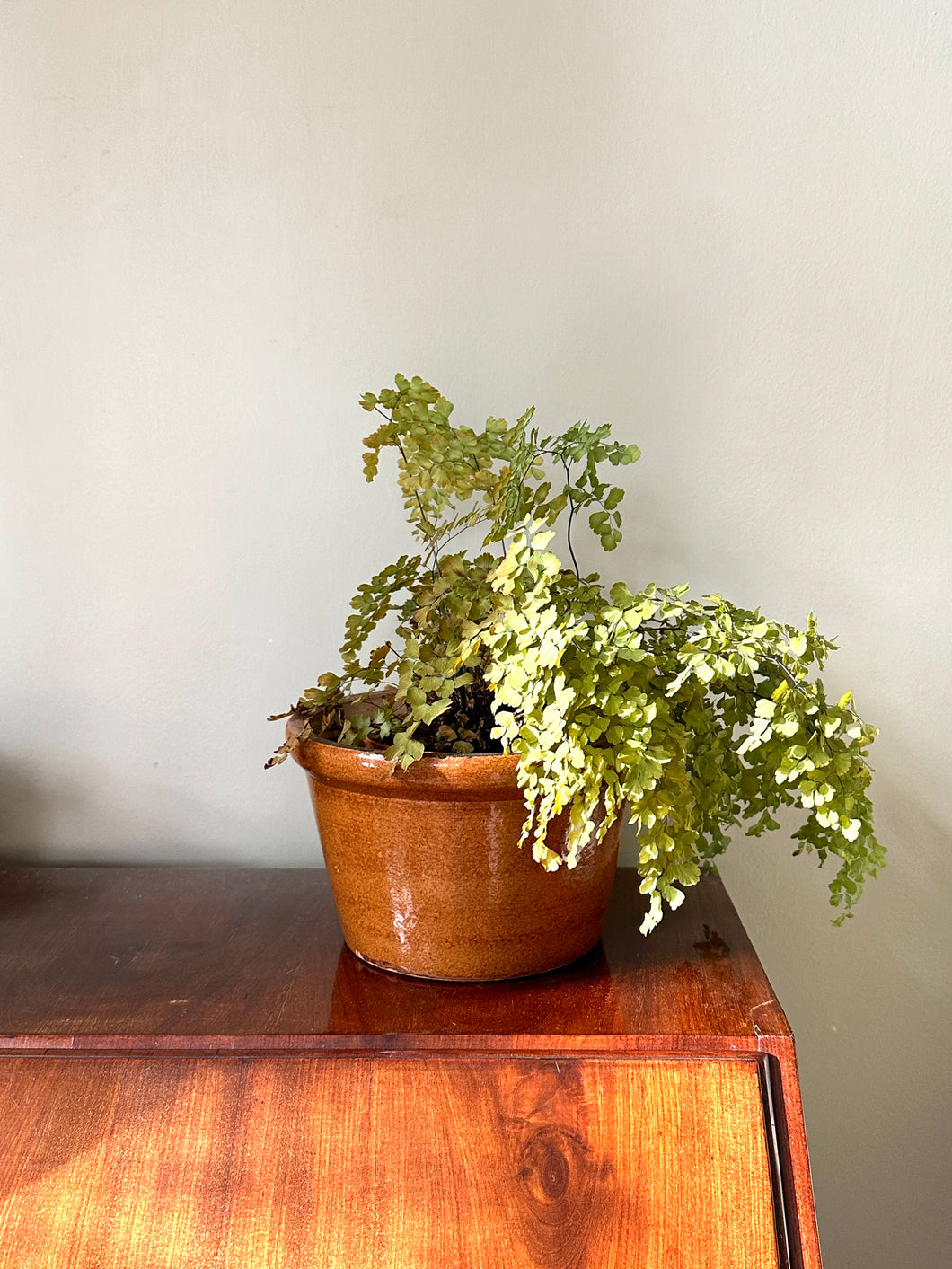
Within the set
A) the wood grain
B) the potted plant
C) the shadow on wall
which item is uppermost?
the potted plant

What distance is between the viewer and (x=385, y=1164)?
66 centimetres

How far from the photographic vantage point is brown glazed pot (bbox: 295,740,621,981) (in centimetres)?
73

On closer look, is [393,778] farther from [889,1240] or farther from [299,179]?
[889,1240]

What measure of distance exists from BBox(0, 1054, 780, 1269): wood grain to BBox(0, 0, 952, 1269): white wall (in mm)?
445

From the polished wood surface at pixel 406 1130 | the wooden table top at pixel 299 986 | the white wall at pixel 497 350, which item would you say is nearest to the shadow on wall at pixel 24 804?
the white wall at pixel 497 350

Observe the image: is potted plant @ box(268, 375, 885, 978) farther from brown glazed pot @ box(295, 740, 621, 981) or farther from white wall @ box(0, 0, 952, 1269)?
white wall @ box(0, 0, 952, 1269)

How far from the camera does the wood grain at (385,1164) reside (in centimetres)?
64

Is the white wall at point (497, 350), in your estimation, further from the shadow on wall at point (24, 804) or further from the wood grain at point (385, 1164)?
the wood grain at point (385, 1164)

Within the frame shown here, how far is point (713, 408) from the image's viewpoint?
3.45 feet

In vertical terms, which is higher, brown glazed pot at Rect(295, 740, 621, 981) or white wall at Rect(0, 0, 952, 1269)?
white wall at Rect(0, 0, 952, 1269)

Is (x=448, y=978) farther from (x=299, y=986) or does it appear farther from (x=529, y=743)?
(x=529, y=743)

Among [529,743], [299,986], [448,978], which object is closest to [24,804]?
[299,986]

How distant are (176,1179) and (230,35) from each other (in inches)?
44.0

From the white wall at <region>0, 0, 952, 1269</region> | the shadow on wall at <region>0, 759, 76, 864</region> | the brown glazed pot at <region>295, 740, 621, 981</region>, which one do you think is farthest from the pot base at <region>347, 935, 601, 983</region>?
the shadow on wall at <region>0, 759, 76, 864</region>
